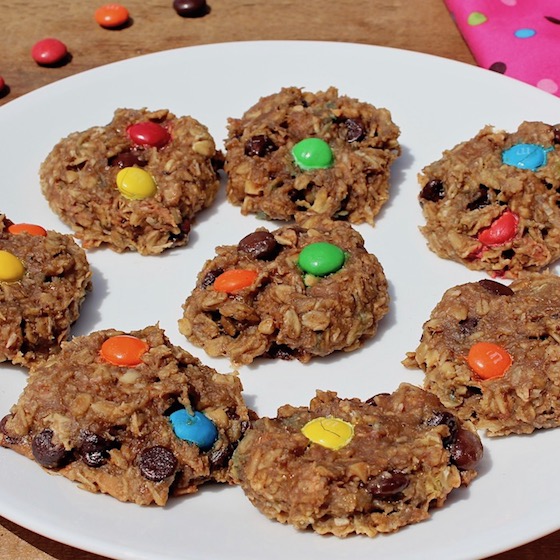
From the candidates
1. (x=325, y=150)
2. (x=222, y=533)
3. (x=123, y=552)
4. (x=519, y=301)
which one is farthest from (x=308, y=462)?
(x=325, y=150)

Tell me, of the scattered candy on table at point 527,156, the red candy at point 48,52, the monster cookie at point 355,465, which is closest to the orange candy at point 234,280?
the monster cookie at point 355,465

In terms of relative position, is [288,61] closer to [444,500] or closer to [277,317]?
[277,317]

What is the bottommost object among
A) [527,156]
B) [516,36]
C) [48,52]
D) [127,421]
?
[48,52]

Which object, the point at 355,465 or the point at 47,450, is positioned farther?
the point at 47,450

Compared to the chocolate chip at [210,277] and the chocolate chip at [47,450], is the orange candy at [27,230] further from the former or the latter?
the chocolate chip at [47,450]

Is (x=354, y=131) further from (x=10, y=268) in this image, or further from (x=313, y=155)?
(x=10, y=268)

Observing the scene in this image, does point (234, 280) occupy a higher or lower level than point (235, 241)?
higher

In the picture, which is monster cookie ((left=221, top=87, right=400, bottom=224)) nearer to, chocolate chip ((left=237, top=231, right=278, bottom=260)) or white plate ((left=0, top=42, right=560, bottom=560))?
white plate ((left=0, top=42, right=560, bottom=560))

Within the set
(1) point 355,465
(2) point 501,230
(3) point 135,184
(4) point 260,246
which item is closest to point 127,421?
(1) point 355,465
